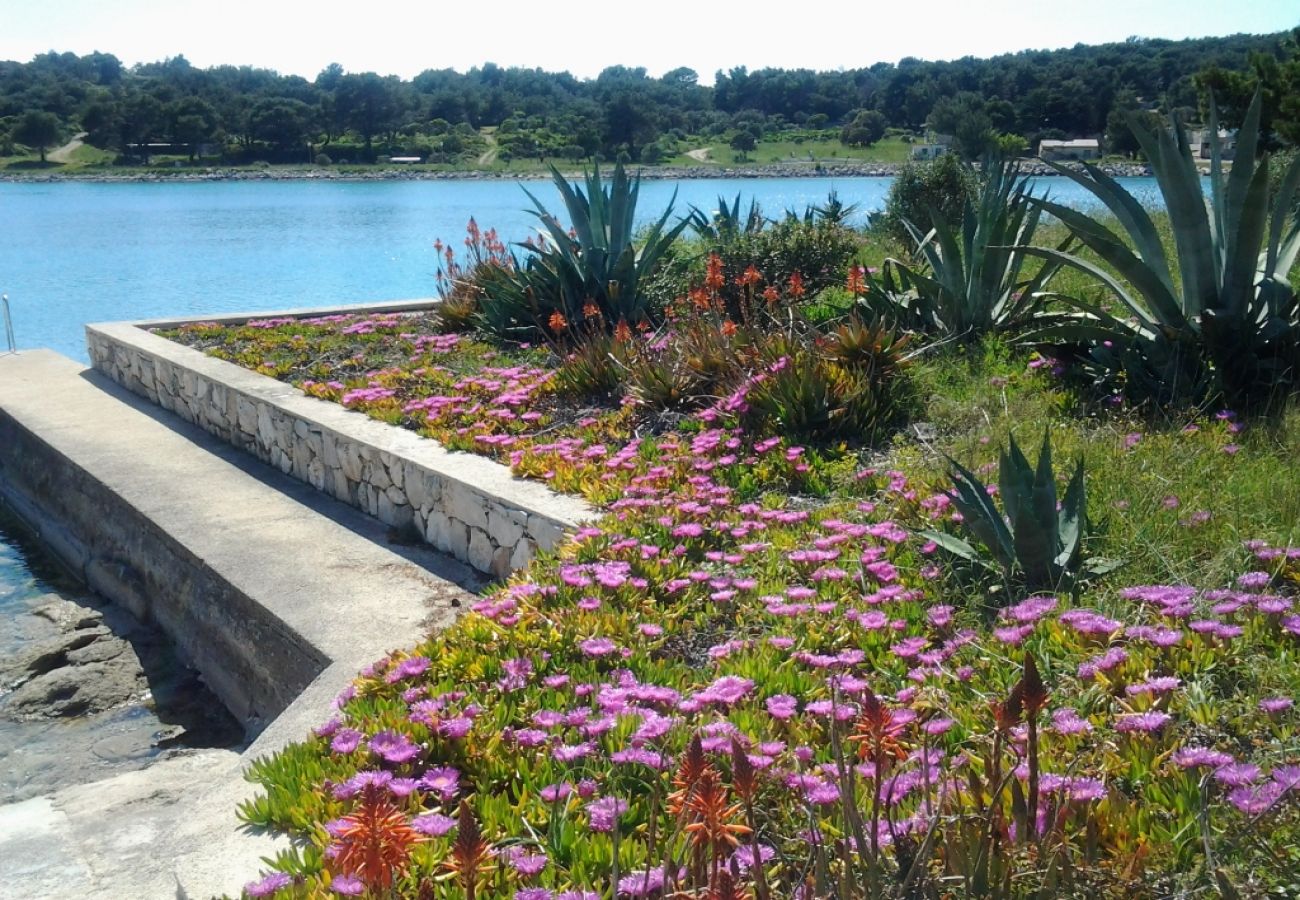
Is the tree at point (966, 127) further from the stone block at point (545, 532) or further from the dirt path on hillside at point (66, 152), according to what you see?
the dirt path on hillside at point (66, 152)

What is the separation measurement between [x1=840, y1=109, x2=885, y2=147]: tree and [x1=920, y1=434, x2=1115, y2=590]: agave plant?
62.5 m

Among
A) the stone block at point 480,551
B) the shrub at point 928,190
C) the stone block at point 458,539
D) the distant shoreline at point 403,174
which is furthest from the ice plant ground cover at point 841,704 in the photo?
the distant shoreline at point 403,174

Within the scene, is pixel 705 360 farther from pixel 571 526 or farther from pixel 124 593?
pixel 124 593

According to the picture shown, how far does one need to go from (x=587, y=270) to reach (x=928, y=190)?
6.78 meters

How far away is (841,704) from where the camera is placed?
304cm

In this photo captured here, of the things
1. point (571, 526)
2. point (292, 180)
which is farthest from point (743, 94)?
point (571, 526)

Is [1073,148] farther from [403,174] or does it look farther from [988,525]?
[403,174]

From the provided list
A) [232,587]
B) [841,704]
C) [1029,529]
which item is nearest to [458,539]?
[232,587]

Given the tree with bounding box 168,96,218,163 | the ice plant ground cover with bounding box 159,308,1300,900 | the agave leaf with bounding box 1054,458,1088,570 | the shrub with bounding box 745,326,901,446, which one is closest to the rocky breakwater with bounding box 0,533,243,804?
the ice plant ground cover with bounding box 159,308,1300,900

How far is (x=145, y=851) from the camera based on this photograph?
3.15m

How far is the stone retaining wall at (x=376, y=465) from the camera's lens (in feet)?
17.3

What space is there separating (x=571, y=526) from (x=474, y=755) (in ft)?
6.12

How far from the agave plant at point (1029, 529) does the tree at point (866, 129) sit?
62467 millimetres

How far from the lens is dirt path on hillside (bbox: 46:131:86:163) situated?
3095 inches
